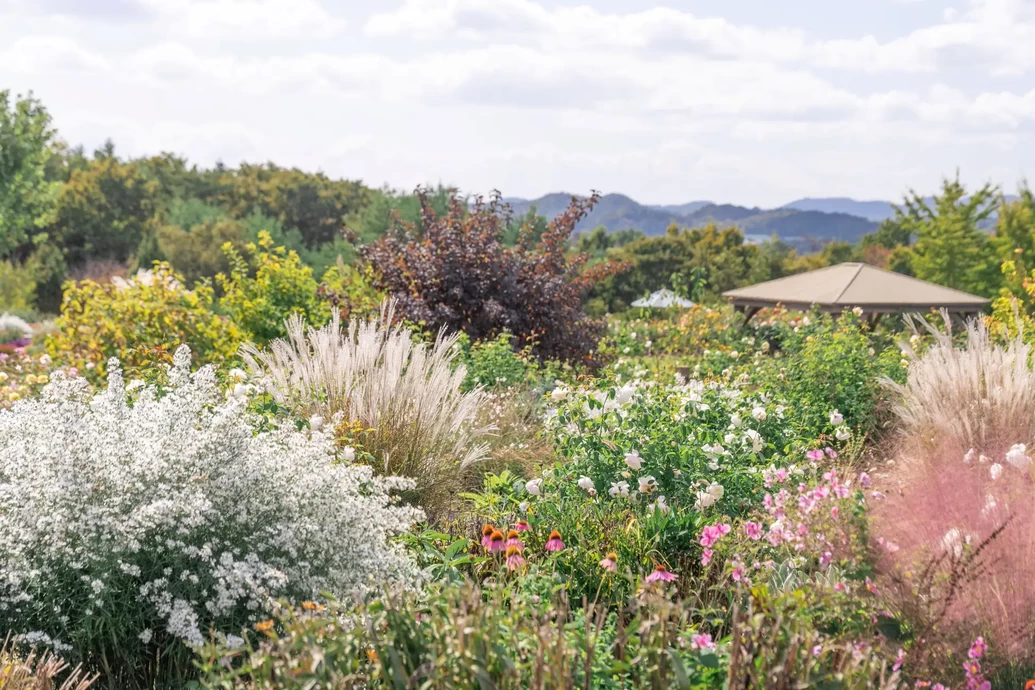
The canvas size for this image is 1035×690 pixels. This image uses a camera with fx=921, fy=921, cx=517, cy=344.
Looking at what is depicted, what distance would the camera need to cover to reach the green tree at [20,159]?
84.7 feet

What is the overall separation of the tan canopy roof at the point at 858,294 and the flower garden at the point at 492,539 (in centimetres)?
885

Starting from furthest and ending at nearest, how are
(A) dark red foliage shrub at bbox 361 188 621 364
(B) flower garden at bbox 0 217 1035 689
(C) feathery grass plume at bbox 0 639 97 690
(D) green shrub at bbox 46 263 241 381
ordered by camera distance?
(A) dark red foliage shrub at bbox 361 188 621 364 < (D) green shrub at bbox 46 263 241 381 < (C) feathery grass plume at bbox 0 639 97 690 < (B) flower garden at bbox 0 217 1035 689

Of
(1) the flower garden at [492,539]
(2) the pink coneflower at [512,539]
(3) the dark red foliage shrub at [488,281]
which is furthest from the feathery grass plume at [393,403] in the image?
(3) the dark red foliage shrub at [488,281]

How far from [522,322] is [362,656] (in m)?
6.42

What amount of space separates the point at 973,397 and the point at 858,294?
9278mm

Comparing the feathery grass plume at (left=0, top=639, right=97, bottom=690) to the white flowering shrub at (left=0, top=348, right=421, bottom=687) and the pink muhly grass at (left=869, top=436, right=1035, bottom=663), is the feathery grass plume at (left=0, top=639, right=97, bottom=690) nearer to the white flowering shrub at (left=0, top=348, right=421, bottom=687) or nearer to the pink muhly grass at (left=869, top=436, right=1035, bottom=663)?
the white flowering shrub at (left=0, top=348, right=421, bottom=687)

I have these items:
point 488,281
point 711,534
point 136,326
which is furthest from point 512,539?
point 488,281

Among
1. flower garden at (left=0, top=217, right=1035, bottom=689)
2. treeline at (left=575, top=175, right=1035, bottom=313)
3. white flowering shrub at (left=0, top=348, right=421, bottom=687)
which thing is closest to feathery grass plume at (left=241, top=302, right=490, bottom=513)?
flower garden at (left=0, top=217, right=1035, bottom=689)

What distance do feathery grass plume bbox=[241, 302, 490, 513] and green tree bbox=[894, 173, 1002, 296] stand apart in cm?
2446

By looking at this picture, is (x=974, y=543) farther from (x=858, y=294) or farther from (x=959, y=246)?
(x=959, y=246)

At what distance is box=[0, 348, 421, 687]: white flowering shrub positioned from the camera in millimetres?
2934

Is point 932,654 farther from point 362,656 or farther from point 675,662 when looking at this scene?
point 362,656

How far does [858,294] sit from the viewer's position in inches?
561

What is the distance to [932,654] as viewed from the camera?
2707 millimetres
